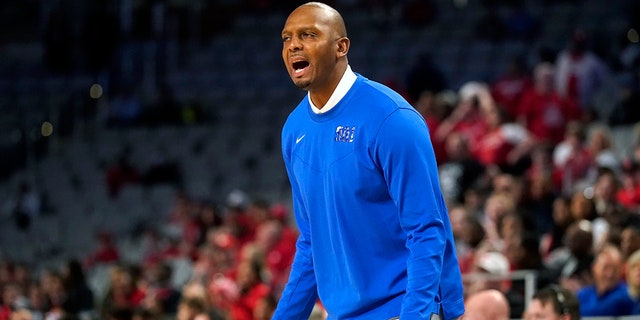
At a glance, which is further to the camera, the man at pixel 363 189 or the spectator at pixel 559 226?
the spectator at pixel 559 226

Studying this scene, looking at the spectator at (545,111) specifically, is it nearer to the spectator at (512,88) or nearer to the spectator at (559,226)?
the spectator at (512,88)

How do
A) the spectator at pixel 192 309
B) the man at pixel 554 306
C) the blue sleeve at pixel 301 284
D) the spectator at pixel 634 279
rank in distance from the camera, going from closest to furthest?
the blue sleeve at pixel 301 284 → the man at pixel 554 306 → the spectator at pixel 634 279 → the spectator at pixel 192 309

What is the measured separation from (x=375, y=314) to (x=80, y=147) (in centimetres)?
1271

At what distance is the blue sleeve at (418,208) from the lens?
3607mm

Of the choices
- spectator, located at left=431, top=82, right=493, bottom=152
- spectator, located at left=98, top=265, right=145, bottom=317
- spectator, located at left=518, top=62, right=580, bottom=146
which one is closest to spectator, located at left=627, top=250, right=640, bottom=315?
spectator, located at left=518, top=62, right=580, bottom=146

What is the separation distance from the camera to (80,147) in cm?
1608

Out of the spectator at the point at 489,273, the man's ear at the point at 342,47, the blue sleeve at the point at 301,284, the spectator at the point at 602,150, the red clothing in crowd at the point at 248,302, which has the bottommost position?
the red clothing in crowd at the point at 248,302

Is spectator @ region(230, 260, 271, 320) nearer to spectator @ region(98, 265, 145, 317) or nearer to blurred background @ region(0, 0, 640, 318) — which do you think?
spectator @ region(98, 265, 145, 317)

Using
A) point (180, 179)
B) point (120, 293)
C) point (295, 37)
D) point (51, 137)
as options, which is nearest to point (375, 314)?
point (295, 37)

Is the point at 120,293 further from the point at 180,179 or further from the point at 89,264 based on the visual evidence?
the point at 180,179

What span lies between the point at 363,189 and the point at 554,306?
207 cm

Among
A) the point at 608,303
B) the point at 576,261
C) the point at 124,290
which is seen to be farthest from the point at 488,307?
the point at 124,290

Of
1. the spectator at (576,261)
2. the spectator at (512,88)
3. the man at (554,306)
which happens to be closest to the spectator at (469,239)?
the spectator at (576,261)

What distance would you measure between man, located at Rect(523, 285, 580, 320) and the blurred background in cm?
586
